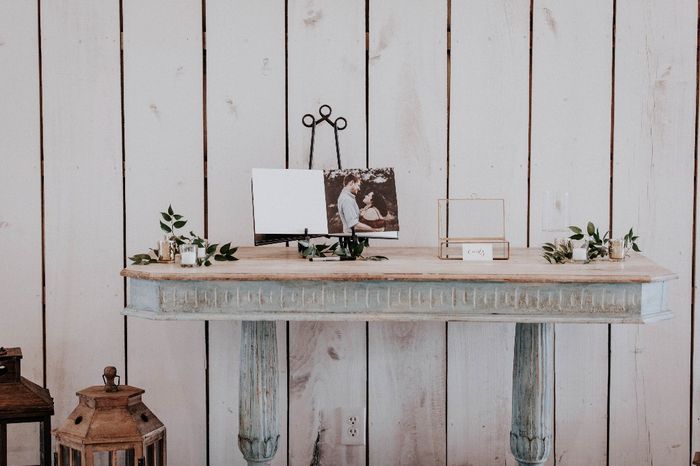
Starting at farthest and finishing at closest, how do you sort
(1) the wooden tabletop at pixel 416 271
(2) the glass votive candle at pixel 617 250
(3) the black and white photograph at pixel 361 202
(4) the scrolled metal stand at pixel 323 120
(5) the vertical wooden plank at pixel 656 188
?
(5) the vertical wooden plank at pixel 656 188 < (4) the scrolled metal stand at pixel 323 120 < (3) the black and white photograph at pixel 361 202 < (2) the glass votive candle at pixel 617 250 < (1) the wooden tabletop at pixel 416 271

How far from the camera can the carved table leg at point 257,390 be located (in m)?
1.83

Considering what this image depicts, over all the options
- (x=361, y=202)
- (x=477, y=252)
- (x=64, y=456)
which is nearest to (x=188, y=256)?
(x=361, y=202)

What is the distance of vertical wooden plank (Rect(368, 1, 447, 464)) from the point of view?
2.18m

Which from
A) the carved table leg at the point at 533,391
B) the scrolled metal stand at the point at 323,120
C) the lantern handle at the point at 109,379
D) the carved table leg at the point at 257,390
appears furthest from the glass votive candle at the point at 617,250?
the lantern handle at the point at 109,379

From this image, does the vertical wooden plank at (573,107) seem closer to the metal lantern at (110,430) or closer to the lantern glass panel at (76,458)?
the metal lantern at (110,430)

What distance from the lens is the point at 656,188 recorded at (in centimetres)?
219

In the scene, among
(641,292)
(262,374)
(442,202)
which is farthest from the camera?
(442,202)

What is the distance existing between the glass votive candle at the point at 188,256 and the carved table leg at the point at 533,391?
2.63 feet

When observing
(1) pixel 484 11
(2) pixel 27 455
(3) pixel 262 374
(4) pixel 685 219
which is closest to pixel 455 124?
(1) pixel 484 11

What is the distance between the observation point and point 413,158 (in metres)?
2.20

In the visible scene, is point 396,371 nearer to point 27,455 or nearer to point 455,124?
point 455,124

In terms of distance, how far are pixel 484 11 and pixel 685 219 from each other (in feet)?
2.73

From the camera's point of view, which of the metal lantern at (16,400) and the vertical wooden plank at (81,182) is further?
the vertical wooden plank at (81,182)

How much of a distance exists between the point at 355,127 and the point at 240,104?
34 centimetres
